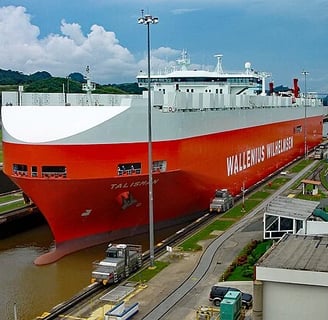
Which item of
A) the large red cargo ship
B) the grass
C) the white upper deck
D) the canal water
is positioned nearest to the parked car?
the grass

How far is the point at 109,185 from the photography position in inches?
854

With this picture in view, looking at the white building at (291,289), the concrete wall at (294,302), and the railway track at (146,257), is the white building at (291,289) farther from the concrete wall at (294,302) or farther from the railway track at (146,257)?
the railway track at (146,257)

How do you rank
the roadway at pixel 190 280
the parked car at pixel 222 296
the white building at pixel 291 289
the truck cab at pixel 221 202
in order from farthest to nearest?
the truck cab at pixel 221 202 → the roadway at pixel 190 280 → the parked car at pixel 222 296 → the white building at pixel 291 289

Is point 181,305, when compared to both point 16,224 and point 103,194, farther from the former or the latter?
point 16,224

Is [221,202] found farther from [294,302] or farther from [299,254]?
[294,302]

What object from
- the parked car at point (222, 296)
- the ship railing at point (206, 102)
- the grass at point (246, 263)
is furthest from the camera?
the ship railing at point (206, 102)

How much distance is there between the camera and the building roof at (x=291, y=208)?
2112cm

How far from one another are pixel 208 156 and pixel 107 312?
49.4 feet

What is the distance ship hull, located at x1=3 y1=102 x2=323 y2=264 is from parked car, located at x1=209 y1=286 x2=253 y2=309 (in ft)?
24.4

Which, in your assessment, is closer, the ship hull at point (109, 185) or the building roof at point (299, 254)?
the building roof at point (299, 254)

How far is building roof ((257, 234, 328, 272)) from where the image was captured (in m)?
12.5

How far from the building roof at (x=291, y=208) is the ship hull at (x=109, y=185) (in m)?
4.66

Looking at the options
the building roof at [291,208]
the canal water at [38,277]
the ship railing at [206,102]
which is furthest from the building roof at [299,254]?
the ship railing at [206,102]

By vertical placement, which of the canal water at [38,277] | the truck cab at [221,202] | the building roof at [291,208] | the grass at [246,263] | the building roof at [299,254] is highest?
the building roof at [299,254]
